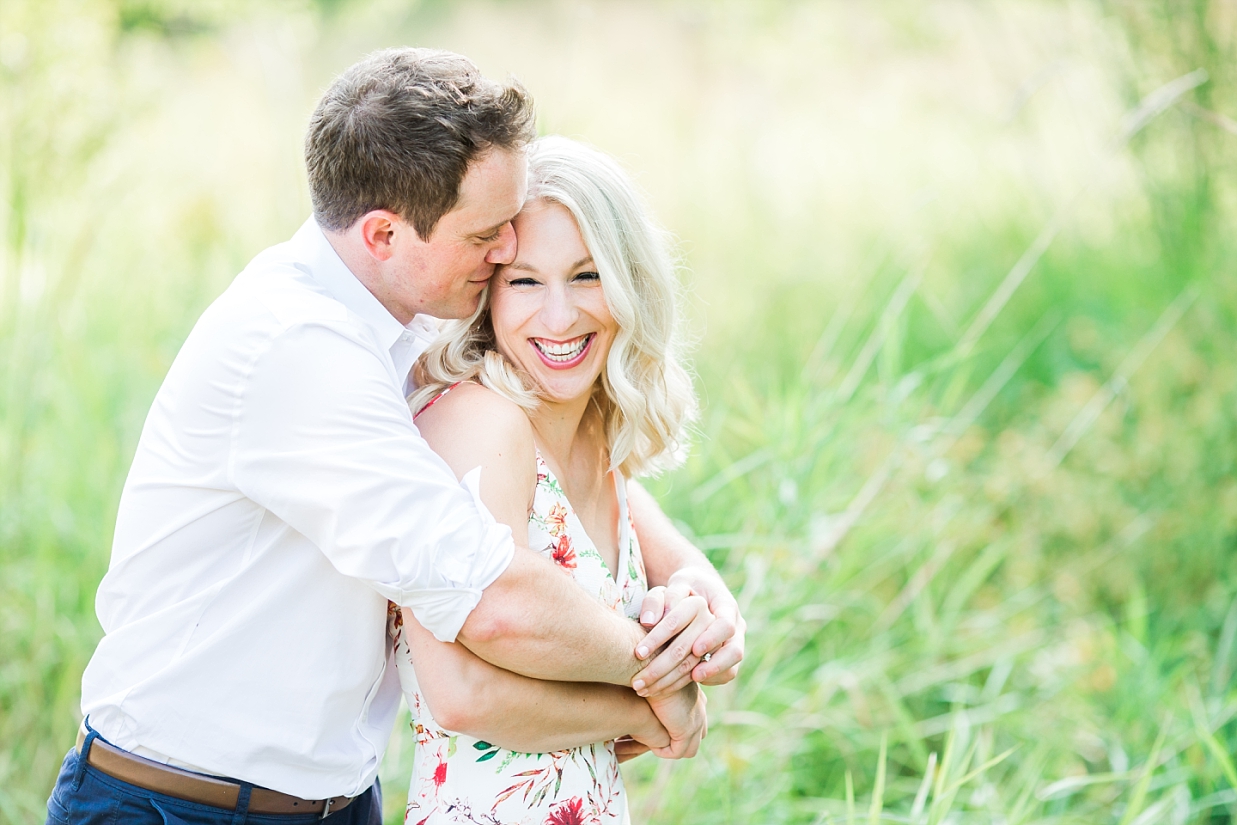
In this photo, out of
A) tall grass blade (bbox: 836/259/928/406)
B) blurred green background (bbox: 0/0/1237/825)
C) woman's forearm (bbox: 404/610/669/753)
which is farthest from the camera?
tall grass blade (bbox: 836/259/928/406)

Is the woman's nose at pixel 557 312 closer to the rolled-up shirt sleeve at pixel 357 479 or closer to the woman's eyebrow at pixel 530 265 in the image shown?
the woman's eyebrow at pixel 530 265

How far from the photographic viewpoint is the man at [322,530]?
60.5 inches

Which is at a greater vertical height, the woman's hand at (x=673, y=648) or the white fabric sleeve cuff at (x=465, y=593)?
the white fabric sleeve cuff at (x=465, y=593)

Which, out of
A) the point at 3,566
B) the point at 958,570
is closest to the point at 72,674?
the point at 3,566

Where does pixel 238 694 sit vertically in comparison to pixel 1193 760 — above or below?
above

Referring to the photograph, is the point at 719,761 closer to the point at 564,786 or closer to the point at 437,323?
the point at 564,786

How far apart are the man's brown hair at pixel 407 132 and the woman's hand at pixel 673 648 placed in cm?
80

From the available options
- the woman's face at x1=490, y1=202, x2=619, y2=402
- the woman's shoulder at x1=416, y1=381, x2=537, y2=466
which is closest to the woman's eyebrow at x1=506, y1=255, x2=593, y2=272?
the woman's face at x1=490, y1=202, x2=619, y2=402

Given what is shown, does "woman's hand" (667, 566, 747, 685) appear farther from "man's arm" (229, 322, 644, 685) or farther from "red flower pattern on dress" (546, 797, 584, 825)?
"man's arm" (229, 322, 644, 685)

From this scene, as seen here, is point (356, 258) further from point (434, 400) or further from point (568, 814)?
point (568, 814)

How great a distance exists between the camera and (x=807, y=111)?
7.43m

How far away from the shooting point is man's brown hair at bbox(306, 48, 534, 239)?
1.73 m

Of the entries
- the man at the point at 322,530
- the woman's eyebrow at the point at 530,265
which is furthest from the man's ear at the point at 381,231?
the woman's eyebrow at the point at 530,265

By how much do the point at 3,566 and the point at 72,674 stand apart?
0.48 m
